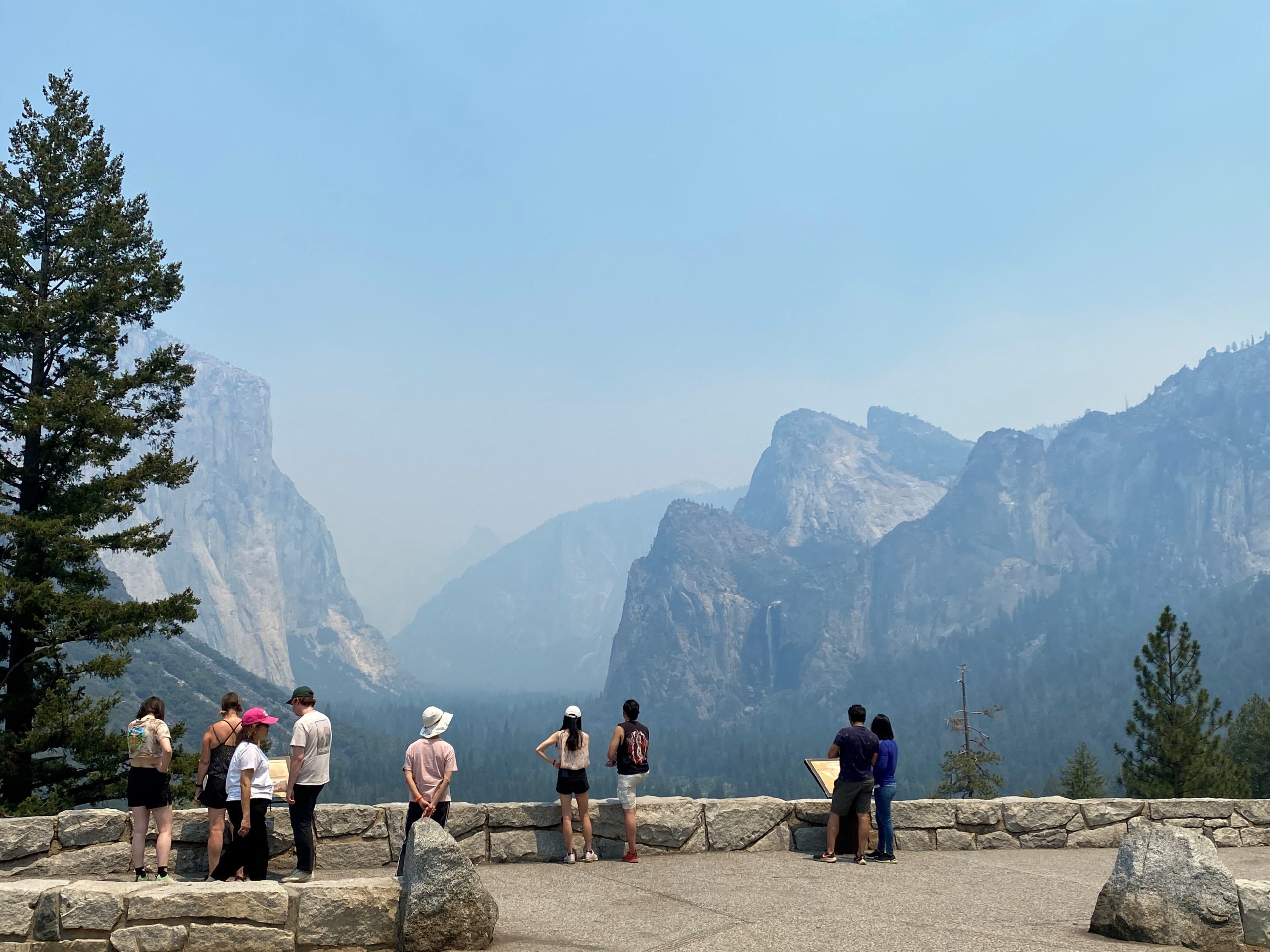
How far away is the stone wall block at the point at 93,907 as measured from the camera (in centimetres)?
774

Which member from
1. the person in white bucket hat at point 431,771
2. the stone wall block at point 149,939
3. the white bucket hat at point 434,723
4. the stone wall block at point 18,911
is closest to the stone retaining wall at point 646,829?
the person in white bucket hat at point 431,771

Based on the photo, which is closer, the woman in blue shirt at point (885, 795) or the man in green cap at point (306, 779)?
the man in green cap at point (306, 779)

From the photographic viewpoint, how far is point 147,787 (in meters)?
10.8

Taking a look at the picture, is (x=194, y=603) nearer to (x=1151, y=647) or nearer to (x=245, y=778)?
(x=245, y=778)

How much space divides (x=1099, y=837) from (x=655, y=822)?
660 cm

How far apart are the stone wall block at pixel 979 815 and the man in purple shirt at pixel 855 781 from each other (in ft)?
6.72

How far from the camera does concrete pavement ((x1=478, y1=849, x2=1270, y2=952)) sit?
830cm

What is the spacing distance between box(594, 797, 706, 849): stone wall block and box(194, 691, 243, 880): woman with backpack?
12.5 ft

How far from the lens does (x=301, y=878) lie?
1045 centimetres

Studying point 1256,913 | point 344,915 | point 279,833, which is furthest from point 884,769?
point 279,833

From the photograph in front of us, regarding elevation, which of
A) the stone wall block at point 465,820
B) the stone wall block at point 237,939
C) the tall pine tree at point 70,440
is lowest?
the stone wall block at point 237,939

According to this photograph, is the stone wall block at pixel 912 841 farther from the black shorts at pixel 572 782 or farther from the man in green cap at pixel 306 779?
the man in green cap at pixel 306 779

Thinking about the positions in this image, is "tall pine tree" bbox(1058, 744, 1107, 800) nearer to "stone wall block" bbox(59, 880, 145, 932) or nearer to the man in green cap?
the man in green cap

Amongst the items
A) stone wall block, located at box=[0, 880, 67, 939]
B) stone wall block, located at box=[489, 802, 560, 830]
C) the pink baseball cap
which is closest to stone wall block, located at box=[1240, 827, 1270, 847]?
stone wall block, located at box=[489, 802, 560, 830]
